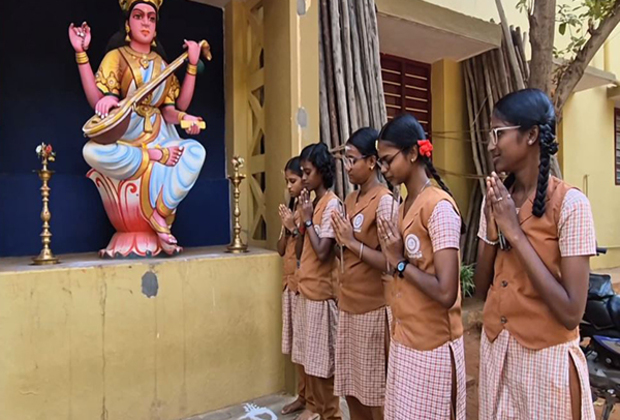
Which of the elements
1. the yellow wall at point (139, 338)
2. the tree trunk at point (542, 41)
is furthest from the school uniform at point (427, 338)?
the tree trunk at point (542, 41)

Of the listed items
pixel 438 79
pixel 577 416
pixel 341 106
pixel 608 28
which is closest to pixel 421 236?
pixel 577 416

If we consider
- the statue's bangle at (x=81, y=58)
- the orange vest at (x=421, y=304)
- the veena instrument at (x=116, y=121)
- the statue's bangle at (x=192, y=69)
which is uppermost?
the statue's bangle at (x=192, y=69)

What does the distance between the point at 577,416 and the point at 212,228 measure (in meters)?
2.92

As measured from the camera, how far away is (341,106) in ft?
11.6

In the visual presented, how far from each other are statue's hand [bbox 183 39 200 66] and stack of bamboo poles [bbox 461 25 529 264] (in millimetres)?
3645

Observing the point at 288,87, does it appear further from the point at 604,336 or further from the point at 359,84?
the point at 604,336

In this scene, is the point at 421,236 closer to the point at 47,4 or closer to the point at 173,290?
the point at 173,290

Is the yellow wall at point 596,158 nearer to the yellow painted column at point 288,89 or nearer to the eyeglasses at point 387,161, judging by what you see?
the yellow painted column at point 288,89

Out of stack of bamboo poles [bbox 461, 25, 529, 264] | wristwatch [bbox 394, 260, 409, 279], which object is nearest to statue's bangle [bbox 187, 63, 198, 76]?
wristwatch [bbox 394, 260, 409, 279]

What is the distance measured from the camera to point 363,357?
2.13 meters

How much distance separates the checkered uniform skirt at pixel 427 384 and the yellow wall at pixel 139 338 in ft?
4.96

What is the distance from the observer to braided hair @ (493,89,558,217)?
4.38 feet

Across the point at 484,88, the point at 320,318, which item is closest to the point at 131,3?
the point at 320,318

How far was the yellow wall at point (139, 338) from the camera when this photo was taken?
234 cm
